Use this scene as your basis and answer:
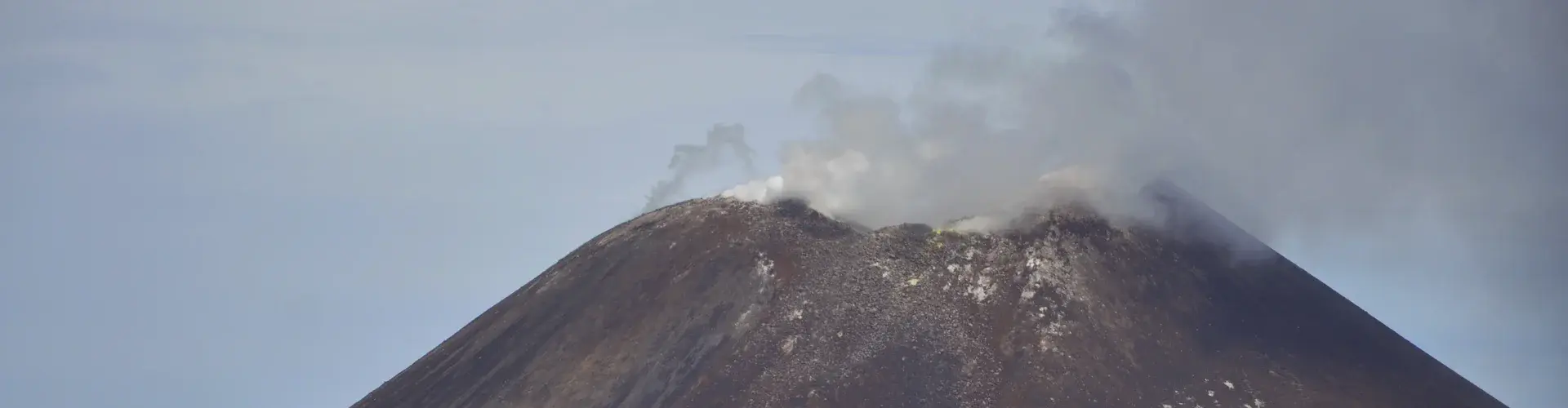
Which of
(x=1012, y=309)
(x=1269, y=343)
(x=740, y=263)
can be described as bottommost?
(x=1269, y=343)

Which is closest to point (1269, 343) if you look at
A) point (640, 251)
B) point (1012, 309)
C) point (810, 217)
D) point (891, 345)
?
point (1012, 309)

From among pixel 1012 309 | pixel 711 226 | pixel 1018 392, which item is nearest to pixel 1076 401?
pixel 1018 392

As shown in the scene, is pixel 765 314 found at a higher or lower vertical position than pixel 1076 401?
higher

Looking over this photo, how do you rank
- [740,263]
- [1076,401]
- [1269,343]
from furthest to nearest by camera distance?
[740,263], [1269,343], [1076,401]

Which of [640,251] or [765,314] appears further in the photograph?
[640,251]

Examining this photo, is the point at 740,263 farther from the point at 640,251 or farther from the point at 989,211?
the point at 989,211

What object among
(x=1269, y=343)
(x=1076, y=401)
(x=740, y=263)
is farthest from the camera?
(x=740, y=263)
